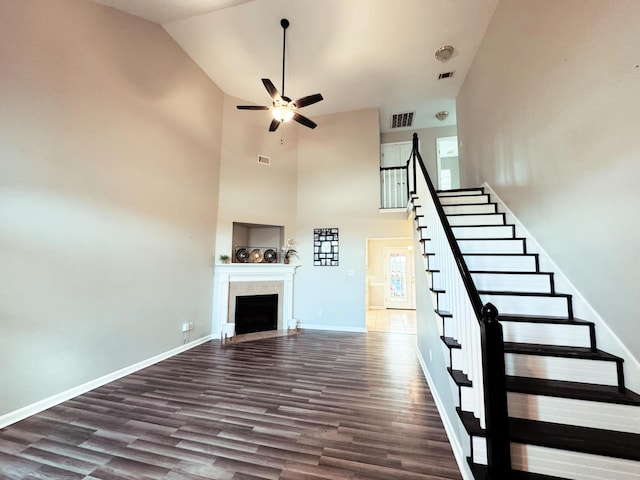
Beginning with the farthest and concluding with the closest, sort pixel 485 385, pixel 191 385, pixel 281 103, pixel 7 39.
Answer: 1. pixel 281 103
2. pixel 191 385
3. pixel 7 39
4. pixel 485 385

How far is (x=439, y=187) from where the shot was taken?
6.94 metres

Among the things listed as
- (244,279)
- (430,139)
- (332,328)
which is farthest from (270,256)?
(430,139)

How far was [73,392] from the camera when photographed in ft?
8.76

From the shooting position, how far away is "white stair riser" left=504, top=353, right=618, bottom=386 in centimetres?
172

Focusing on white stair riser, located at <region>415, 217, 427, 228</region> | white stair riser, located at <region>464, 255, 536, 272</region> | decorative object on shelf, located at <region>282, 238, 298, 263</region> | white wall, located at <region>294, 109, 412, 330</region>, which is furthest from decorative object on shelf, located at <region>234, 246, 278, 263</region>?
white stair riser, located at <region>464, 255, 536, 272</region>

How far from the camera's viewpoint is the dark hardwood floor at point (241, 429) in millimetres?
1757

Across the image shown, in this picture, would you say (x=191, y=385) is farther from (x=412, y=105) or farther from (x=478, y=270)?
(x=412, y=105)

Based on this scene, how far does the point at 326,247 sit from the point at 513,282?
12.4 ft

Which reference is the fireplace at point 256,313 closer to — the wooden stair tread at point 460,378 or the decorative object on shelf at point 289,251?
the decorative object on shelf at point 289,251

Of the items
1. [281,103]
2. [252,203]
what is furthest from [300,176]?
[281,103]

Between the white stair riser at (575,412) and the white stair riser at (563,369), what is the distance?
24 centimetres

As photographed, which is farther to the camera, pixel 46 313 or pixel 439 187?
pixel 439 187

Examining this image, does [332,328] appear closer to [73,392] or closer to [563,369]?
[73,392]

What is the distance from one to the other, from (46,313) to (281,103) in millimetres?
3501
